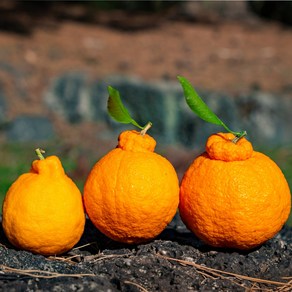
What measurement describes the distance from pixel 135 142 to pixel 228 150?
1.47 feet

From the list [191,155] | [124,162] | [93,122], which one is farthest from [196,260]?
[93,122]

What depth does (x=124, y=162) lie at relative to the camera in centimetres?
350

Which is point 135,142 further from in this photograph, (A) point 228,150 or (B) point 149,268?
(B) point 149,268

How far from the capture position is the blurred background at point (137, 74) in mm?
10617

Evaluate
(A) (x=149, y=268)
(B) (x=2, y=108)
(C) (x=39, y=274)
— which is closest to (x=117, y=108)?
(A) (x=149, y=268)

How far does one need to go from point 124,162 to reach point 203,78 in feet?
27.9

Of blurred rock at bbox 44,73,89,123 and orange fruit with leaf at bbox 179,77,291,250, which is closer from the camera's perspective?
orange fruit with leaf at bbox 179,77,291,250

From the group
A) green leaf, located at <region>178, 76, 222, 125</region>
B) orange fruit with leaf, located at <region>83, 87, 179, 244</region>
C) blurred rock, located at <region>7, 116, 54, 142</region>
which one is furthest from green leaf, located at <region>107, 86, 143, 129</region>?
blurred rock, located at <region>7, 116, 54, 142</region>

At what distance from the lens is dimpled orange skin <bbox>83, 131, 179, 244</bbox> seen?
3447mm

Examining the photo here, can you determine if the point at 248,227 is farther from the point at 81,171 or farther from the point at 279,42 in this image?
the point at 279,42

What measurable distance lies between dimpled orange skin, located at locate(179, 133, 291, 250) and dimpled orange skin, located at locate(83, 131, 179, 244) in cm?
12

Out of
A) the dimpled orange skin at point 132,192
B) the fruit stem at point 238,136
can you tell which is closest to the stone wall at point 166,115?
Result: the fruit stem at point 238,136

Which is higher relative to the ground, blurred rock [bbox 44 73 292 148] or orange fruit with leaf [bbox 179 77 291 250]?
orange fruit with leaf [bbox 179 77 291 250]

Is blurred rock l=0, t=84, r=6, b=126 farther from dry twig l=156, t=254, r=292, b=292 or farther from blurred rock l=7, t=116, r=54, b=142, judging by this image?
dry twig l=156, t=254, r=292, b=292
